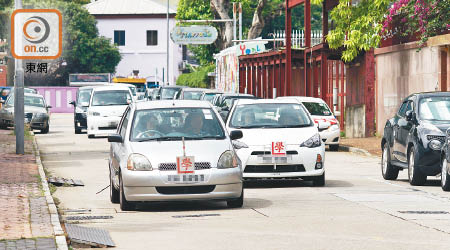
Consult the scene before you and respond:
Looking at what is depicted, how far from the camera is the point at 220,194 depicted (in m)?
14.0

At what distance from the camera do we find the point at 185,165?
13930mm

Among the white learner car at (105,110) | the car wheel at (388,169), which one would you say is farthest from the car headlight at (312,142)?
the white learner car at (105,110)

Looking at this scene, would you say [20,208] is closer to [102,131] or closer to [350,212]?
[350,212]

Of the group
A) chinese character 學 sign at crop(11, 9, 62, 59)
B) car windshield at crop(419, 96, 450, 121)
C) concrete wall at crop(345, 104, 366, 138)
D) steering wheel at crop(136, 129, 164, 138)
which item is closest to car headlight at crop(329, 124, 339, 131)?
concrete wall at crop(345, 104, 366, 138)

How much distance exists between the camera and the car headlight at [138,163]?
14.0m

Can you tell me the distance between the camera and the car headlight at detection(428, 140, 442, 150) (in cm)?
1753

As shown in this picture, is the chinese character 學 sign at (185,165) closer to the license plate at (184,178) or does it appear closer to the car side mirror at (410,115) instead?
the license plate at (184,178)

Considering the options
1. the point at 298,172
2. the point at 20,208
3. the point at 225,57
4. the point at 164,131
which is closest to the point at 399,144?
the point at 298,172

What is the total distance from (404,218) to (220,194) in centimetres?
249

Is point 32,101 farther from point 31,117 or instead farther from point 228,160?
point 228,160

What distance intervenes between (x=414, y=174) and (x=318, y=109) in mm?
12109

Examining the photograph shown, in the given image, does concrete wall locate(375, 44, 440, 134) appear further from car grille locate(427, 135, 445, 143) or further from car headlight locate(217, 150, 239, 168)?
car headlight locate(217, 150, 239, 168)

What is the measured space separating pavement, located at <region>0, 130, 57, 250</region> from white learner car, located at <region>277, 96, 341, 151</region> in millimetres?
8584

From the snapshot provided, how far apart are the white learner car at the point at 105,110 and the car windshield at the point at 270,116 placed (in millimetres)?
17377
